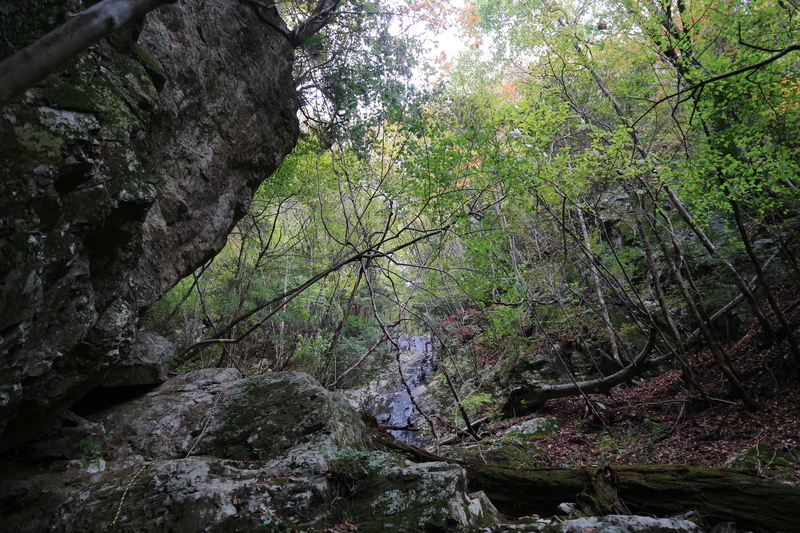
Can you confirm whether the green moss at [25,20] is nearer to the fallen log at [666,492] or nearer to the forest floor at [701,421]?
the fallen log at [666,492]

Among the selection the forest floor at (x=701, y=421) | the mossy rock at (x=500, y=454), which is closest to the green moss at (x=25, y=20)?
the mossy rock at (x=500, y=454)

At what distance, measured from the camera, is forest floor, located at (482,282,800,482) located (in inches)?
219

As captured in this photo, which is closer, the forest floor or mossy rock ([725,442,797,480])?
mossy rock ([725,442,797,480])

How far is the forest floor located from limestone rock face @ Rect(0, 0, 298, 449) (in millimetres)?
7201

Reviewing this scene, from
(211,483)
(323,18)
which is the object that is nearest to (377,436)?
(211,483)

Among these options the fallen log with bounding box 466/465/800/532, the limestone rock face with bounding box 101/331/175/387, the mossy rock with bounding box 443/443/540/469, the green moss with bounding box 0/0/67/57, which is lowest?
the fallen log with bounding box 466/465/800/532

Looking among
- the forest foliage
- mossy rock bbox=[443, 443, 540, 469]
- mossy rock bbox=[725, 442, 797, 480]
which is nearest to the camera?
mossy rock bbox=[725, 442, 797, 480]

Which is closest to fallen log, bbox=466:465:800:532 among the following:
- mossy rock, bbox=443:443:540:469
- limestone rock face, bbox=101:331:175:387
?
mossy rock, bbox=443:443:540:469

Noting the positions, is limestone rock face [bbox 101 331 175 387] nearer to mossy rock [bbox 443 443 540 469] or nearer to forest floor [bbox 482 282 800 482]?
mossy rock [bbox 443 443 540 469]

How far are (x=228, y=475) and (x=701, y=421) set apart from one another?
795 centimetres

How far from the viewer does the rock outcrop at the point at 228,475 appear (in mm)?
2949

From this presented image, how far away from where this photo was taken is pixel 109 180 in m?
3.10

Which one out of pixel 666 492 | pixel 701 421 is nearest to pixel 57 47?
pixel 666 492

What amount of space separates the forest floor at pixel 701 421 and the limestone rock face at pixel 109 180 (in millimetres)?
7201
